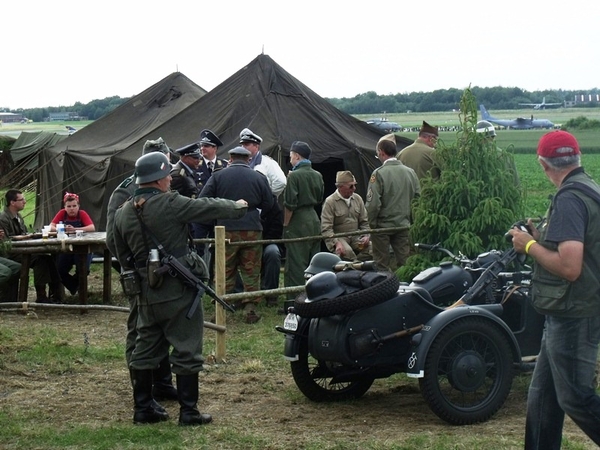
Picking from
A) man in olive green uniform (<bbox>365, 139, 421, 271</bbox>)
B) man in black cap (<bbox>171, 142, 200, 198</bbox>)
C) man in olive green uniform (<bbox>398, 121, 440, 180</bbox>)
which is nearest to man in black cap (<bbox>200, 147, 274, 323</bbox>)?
man in black cap (<bbox>171, 142, 200, 198</bbox>)

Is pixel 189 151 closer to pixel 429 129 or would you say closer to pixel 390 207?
pixel 390 207

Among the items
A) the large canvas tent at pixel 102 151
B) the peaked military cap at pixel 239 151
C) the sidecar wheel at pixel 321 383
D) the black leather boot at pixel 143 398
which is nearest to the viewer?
the black leather boot at pixel 143 398

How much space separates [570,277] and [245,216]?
636 cm

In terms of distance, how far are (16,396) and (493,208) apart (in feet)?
13.1

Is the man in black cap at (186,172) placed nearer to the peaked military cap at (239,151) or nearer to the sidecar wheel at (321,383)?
the peaked military cap at (239,151)

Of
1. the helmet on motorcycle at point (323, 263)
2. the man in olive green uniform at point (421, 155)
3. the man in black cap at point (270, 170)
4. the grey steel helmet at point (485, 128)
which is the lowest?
the helmet on motorcycle at point (323, 263)

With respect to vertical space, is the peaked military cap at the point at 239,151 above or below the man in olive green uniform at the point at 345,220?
above

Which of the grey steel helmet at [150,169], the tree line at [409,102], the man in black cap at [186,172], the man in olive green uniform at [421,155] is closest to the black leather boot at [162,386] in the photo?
the grey steel helmet at [150,169]

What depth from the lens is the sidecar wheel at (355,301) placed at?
6625mm

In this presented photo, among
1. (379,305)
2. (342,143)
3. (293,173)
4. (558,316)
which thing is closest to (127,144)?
(342,143)

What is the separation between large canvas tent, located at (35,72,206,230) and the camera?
1692 cm

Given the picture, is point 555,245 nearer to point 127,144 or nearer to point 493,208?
point 493,208

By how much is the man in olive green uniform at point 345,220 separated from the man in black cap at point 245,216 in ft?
2.83

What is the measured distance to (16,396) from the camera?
301 inches
